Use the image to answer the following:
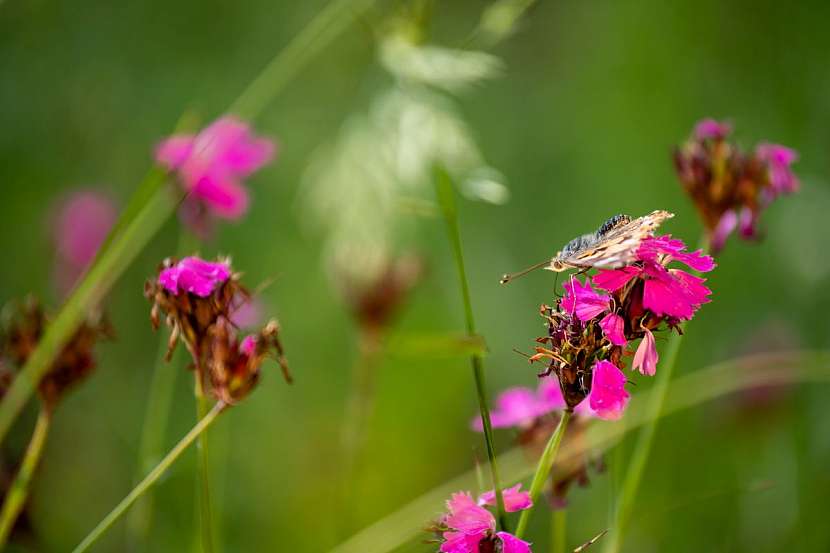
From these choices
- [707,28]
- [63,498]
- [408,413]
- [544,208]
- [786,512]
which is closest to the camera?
[786,512]

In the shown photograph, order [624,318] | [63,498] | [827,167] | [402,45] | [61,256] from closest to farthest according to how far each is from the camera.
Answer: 1. [624,318]
2. [402,45]
3. [63,498]
4. [61,256]
5. [827,167]

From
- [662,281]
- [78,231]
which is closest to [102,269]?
[662,281]

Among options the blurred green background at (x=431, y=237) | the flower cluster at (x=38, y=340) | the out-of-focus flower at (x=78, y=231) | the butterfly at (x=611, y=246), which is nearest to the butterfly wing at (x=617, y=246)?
the butterfly at (x=611, y=246)

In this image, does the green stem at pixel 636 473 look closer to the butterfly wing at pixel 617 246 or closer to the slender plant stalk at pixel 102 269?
the butterfly wing at pixel 617 246

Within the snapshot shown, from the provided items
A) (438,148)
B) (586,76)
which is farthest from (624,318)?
(586,76)

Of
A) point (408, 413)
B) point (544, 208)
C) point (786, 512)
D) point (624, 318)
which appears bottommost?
point (624, 318)

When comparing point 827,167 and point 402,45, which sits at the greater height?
point 827,167

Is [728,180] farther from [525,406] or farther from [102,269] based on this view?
[102,269]

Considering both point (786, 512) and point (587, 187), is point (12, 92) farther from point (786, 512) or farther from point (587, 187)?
point (786, 512)
